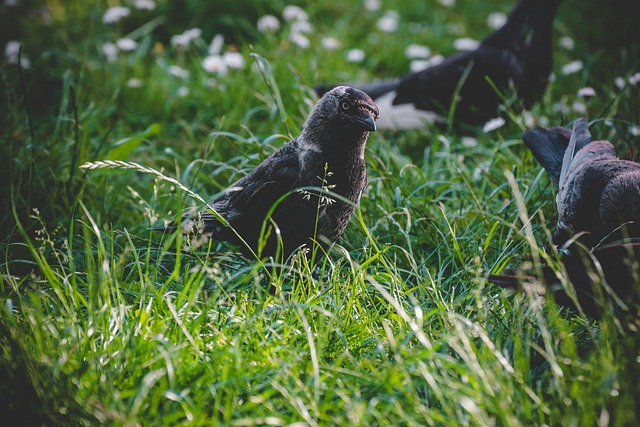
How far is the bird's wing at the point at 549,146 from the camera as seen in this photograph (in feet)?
10.3

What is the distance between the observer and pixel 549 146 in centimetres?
320

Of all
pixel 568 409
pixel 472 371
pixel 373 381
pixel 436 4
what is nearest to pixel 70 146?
pixel 373 381

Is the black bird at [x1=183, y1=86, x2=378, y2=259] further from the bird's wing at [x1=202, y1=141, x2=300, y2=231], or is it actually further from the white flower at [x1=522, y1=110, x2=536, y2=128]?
the white flower at [x1=522, y1=110, x2=536, y2=128]

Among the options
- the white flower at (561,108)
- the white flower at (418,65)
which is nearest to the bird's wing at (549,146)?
the white flower at (561,108)

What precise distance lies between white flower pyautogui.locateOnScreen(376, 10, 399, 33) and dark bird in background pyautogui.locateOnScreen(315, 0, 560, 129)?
1.07 metres

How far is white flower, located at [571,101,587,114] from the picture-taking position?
4.16m

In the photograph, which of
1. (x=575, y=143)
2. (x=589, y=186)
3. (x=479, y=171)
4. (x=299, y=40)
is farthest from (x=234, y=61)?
(x=589, y=186)

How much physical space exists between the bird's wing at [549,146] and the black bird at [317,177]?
1022 millimetres

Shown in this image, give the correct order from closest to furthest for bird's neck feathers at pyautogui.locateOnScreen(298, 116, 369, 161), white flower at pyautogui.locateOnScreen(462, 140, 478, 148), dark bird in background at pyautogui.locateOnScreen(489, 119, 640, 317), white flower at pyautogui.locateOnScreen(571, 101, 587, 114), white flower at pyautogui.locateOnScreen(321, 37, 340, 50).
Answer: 1. dark bird in background at pyautogui.locateOnScreen(489, 119, 640, 317)
2. bird's neck feathers at pyautogui.locateOnScreen(298, 116, 369, 161)
3. white flower at pyautogui.locateOnScreen(462, 140, 478, 148)
4. white flower at pyautogui.locateOnScreen(571, 101, 587, 114)
5. white flower at pyautogui.locateOnScreen(321, 37, 340, 50)

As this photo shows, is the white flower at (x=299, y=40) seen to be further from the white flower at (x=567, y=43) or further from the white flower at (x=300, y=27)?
the white flower at (x=567, y=43)

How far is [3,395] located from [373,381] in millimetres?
1184

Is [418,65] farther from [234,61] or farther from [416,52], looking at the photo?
[234,61]

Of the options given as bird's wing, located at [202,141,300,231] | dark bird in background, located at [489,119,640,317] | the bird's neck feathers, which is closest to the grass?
dark bird in background, located at [489,119,640,317]

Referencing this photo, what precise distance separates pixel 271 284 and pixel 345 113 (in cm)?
80
